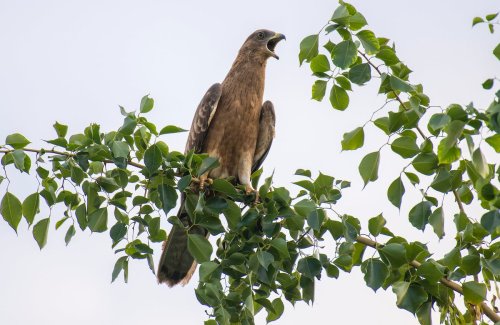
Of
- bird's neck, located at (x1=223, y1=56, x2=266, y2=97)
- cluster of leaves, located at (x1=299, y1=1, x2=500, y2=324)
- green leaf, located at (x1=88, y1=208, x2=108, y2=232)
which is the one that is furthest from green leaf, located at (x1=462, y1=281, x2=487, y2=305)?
bird's neck, located at (x1=223, y1=56, x2=266, y2=97)

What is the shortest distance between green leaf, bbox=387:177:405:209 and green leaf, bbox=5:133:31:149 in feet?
6.10

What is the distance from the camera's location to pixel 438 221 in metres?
3.78

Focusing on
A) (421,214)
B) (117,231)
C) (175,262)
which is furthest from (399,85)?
(175,262)

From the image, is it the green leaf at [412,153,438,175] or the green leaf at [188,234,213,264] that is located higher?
the green leaf at [412,153,438,175]

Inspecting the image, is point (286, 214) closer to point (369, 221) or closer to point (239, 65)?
point (369, 221)

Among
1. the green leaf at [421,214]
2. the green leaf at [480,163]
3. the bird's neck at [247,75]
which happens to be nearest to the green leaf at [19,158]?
the green leaf at [421,214]

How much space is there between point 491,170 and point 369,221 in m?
0.66

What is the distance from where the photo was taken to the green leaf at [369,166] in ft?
11.8

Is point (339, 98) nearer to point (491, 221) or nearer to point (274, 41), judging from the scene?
point (491, 221)

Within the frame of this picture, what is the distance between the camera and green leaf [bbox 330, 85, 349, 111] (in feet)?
13.2

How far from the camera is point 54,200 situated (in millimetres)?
4105

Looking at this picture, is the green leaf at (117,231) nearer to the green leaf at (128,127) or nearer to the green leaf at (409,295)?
the green leaf at (128,127)

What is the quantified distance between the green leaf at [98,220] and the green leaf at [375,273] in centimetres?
149

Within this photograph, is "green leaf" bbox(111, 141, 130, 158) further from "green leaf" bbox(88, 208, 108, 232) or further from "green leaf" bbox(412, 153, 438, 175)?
"green leaf" bbox(412, 153, 438, 175)
